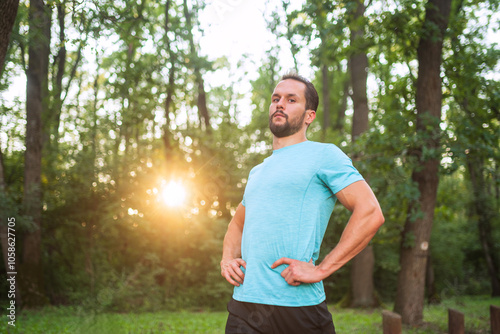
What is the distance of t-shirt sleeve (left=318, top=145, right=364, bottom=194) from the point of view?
2008 mm

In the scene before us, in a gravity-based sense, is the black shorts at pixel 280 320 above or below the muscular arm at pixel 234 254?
below

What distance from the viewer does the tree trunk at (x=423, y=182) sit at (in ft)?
26.9

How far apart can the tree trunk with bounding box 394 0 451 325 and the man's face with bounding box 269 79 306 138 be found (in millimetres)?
6285

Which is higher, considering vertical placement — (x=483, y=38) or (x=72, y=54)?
(x=72, y=54)

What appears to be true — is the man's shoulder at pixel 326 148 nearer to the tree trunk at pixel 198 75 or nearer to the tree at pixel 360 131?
the tree at pixel 360 131

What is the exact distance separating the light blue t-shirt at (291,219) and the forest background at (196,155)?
5.90m

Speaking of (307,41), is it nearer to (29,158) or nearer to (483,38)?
(483,38)

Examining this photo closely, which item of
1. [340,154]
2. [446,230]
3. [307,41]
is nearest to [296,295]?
[340,154]

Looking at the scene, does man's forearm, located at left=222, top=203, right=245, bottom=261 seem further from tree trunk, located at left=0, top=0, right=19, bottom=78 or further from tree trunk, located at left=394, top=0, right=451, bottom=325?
tree trunk, located at left=394, top=0, right=451, bottom=325

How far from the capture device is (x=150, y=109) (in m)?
15.5

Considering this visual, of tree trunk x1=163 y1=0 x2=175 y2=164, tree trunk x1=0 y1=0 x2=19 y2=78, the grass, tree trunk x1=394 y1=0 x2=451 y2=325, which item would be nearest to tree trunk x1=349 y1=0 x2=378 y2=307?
the grass

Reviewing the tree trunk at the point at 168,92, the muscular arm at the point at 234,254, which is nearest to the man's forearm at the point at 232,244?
the muscular arm at the point at 234,254

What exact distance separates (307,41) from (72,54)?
48.1 ft

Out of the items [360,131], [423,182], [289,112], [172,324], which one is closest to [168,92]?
[360,131]
